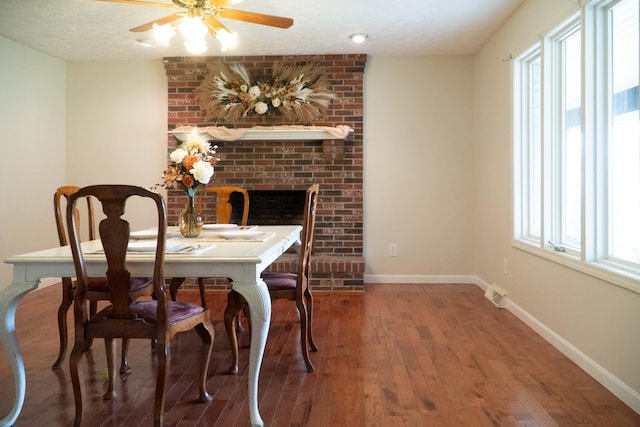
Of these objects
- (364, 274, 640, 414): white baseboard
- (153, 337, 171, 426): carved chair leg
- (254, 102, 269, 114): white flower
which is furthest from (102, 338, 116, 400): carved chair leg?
(254, 102, 269, 114): white flower

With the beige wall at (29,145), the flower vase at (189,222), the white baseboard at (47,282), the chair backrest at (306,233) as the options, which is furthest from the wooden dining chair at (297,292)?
the white baseboard at (47,282)

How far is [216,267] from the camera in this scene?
199 centimetres

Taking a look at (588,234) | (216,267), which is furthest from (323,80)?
(216,267)

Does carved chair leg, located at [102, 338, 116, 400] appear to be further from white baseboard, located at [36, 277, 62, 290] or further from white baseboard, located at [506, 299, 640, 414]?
white baseboard, located at [36, 277, 62, 290]

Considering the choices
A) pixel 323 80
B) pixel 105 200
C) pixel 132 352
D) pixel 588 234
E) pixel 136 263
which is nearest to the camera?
pixel 105 200

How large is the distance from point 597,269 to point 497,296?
169cm

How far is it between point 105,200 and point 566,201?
2.79 meters

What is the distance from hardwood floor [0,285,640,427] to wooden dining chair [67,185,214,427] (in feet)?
1.05

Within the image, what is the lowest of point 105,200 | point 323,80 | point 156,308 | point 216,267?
point 156,308

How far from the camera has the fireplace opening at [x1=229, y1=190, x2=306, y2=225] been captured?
523cm

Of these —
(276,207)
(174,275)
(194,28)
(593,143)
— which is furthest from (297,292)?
(276,207)

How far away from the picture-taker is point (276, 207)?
17.2 feet

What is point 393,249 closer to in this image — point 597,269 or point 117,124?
point 597,269

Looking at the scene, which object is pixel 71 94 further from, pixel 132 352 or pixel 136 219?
pixel 132 352
